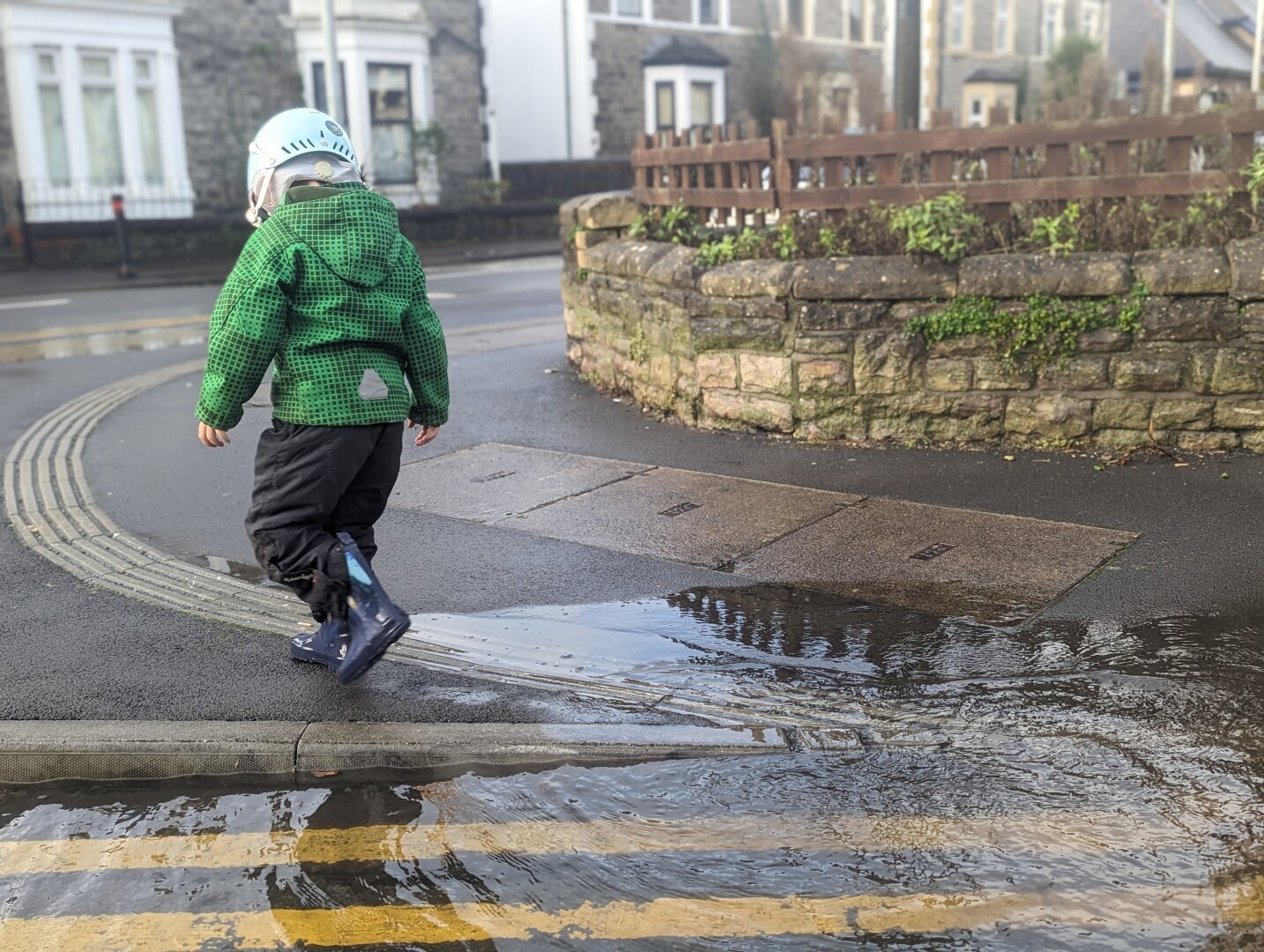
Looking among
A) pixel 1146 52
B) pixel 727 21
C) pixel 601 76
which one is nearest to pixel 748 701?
pixel 601 76

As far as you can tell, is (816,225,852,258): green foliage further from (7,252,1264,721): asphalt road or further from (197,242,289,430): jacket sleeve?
(197,242,289,430): jacket sleeve

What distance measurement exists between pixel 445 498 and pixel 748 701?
2998mm

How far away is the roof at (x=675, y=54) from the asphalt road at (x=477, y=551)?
2847cm

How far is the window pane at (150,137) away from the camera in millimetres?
25328

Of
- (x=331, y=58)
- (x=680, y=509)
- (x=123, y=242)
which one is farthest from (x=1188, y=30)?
(x=680, y=509)

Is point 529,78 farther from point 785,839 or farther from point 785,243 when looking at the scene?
point 785,839

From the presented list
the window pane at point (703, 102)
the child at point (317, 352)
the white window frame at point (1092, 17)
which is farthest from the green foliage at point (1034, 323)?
the white window frame at point (1092, 17)

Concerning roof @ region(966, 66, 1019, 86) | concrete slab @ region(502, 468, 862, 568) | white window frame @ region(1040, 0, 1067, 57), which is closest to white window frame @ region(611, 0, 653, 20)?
roof @ region(966, 66, 1019, 86)

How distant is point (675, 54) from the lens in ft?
116

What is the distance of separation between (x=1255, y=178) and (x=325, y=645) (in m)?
5.24

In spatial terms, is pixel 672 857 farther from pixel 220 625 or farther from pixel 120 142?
pixel 120 142

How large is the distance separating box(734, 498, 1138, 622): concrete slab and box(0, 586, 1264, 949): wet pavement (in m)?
0.60

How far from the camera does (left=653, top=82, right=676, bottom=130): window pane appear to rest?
36.3m

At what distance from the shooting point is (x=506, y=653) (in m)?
4.44
